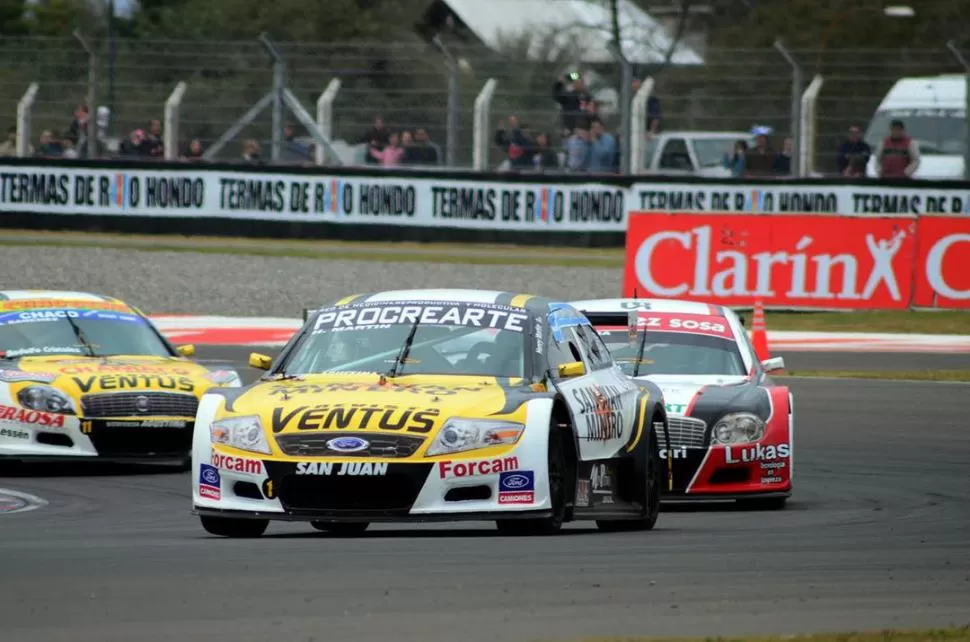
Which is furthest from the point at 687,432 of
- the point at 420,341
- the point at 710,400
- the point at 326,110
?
the point at 326,110

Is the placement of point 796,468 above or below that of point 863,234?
below

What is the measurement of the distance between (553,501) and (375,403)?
34.5 inches

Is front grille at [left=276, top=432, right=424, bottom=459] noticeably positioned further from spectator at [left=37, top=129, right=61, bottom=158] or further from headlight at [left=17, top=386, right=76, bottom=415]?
spectator at [left=37, top=129, right=61, bottom=158]

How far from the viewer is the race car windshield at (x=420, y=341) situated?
943cm

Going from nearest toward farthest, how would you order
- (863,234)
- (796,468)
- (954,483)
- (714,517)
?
1. (714,517)
2. (954,483)
3. (796,468)
4. (863,234)

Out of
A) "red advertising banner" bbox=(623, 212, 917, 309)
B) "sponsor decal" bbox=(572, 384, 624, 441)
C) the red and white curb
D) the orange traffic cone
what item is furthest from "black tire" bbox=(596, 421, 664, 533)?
"red advertising banner" bbox=(623, 212, 917, 309)

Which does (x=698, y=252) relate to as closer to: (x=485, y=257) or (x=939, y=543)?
(x=485, y=257)

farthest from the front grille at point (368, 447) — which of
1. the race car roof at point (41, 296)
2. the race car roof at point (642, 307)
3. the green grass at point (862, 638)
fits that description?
the race car roof at point (41, 296)

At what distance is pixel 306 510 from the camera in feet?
28.0

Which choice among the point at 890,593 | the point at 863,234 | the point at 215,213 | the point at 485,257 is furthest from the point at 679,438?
the point at 215,213

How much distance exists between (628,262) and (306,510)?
1565 cm

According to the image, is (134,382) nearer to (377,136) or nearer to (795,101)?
(795,101)

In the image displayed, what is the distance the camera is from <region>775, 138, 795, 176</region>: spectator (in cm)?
2908

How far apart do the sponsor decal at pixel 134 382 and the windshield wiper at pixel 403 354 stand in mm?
3663
